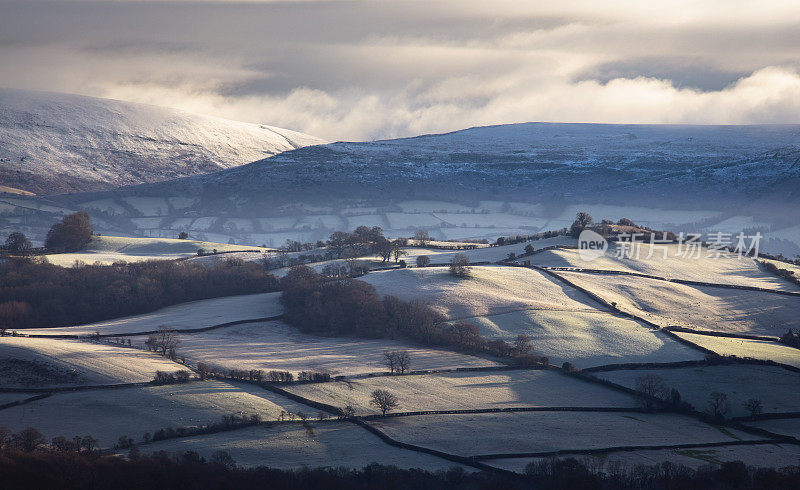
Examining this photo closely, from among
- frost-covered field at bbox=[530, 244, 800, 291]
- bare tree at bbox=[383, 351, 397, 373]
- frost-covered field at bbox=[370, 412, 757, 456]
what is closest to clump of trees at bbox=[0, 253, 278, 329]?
bare tree at bbox=[383, 351, 397, 373]

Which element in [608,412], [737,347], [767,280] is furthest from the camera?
[767,280]

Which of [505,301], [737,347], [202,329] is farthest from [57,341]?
[737,347]

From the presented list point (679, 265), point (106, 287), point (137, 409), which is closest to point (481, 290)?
point (679, 265)

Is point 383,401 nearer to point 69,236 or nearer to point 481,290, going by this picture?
point 481,290

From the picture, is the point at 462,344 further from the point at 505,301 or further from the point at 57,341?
the point at 57,341

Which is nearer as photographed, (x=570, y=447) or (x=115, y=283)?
(x=570, y=447)

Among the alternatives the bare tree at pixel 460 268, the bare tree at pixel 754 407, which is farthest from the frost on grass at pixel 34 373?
the bare tree at pixel 754 407

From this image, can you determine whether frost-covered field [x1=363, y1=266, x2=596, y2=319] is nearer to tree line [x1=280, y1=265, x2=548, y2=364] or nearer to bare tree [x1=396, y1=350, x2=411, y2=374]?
tree line [x1=280, y1=265, x2=548, y2=364]
